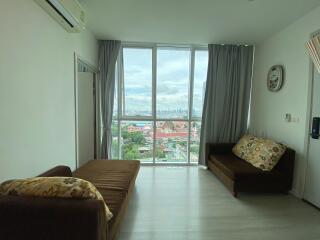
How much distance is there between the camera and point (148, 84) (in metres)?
4.54

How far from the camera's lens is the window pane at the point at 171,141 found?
15.3 feet

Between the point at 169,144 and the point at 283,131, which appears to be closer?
the point at 283,131

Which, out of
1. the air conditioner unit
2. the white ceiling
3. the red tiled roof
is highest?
the white ceiling

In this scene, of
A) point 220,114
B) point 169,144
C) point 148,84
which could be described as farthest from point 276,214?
point 148,84

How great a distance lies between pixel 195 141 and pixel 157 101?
125cm

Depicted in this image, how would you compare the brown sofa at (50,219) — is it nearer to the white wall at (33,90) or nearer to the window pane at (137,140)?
the white wall at (33,90)

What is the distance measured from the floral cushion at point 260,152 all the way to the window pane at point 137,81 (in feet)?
6.63

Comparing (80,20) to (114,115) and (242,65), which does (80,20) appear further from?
(242,65)

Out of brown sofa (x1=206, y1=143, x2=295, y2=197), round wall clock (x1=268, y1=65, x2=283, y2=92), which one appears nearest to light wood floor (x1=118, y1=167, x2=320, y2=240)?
brown sofa (x1=206, y1=143, x2=295, y2=197)

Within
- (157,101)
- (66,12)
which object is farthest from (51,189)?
(157,101)

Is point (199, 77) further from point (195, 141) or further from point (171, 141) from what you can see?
point (171, 141)

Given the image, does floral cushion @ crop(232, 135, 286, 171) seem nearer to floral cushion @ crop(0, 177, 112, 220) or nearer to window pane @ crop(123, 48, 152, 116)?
window pane @ crop(123, 48, 152, 116)

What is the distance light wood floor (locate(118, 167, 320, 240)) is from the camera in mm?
2170

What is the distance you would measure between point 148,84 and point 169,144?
142cm
